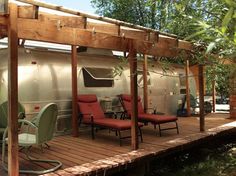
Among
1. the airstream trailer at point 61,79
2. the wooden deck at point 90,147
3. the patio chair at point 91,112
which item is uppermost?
the airstream trailer at point 61,79

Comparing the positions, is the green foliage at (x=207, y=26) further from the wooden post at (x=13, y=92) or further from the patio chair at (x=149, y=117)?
the wooden post at (x=13, y=92)

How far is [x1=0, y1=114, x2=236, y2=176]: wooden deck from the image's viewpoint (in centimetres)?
475

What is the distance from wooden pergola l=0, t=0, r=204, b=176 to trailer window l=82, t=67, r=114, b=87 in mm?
907

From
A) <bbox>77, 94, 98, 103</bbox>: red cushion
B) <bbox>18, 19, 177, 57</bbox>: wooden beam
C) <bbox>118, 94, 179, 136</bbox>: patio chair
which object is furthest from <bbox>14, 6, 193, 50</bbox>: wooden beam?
<bbox>77, 94, 98, 103</bbox>: red cushion

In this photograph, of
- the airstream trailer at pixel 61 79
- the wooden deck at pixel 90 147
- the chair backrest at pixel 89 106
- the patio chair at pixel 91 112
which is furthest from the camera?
the chair backrest at pixel 89 106

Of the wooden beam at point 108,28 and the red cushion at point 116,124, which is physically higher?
the wooden beam at point 108,28

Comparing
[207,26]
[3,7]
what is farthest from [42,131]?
[207,26]

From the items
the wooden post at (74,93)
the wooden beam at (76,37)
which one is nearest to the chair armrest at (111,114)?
the wooden post at (74,93)

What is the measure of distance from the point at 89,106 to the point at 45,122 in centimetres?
299

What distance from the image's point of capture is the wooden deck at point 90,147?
4.75 metres

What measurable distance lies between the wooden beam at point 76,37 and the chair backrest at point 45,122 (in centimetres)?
98

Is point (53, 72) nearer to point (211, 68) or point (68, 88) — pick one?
point (68, 88)

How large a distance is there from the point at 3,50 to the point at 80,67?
1.97m

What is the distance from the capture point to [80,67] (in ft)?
24.9
